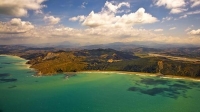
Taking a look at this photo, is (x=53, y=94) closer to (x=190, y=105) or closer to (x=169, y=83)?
(x=190, y=105)

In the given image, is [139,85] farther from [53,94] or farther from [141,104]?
[53,94]

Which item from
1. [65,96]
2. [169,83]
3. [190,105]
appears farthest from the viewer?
[169,83]

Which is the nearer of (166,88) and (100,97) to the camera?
(100,97)

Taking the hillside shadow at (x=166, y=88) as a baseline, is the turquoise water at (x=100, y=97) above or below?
above

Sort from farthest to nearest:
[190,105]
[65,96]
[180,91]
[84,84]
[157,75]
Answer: [157,75]
[84,84]
[180,91]
[65,96]
[190,105]

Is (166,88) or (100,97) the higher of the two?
(100,97)

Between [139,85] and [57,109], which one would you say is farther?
[139,85]

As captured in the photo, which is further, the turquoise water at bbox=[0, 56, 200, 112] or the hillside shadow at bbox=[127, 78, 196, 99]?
the hillside shadow at bbox=[127, 78, 196, 99]

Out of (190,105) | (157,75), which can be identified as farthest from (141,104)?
(157,75)

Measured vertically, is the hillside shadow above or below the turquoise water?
below

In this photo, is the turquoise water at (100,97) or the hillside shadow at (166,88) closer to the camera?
the turquoise water at (100,97)
